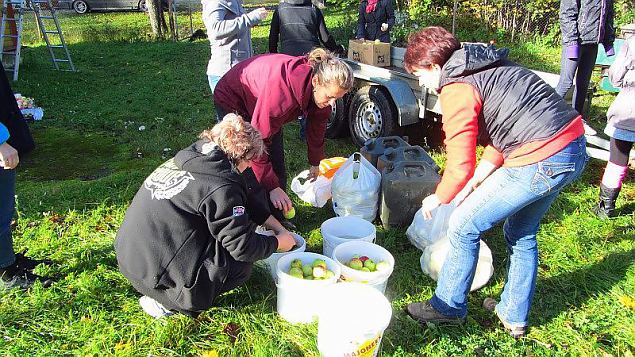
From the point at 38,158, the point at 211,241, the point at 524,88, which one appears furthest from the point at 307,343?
the point at 38,158

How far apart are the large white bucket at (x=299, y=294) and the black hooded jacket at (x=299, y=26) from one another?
3091 mm

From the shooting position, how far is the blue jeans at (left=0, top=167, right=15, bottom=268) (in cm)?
268

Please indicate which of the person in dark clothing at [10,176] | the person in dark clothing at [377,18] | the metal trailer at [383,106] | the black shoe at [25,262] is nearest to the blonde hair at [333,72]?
the person in dark clothing at [10,176]

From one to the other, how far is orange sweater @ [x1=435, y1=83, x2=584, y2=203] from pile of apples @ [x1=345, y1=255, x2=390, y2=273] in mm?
789

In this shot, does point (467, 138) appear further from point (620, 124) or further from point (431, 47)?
point (620, 124)

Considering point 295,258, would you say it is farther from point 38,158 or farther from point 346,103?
point 38,158

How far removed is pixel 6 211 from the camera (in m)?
2.74

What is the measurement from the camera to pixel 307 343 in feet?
8.52

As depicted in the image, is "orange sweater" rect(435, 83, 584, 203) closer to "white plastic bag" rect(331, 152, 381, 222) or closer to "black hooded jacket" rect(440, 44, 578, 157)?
"black hooded jacket" rect(440, 44, 578, 157)

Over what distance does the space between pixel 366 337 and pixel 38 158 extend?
4.56 meters

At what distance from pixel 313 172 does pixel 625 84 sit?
2.43 metres

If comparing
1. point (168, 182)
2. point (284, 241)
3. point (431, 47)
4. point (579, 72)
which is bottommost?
point (284, 241)

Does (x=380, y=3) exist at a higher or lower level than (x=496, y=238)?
higher

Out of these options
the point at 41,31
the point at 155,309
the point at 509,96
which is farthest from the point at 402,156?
the point at 41,31
